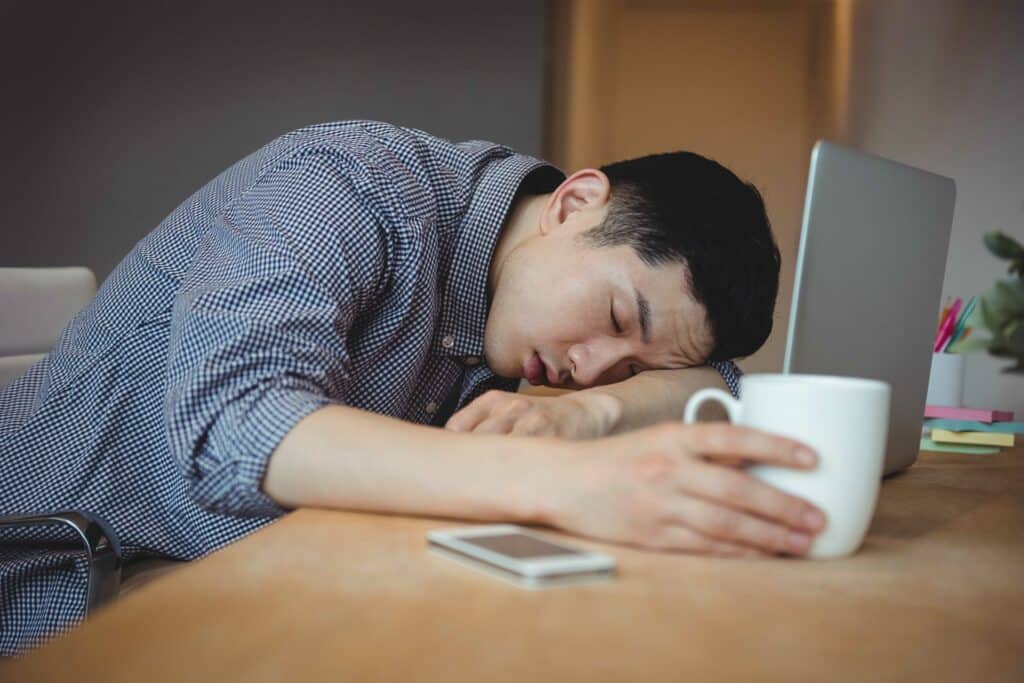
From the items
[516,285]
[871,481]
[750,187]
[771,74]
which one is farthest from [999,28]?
Answer: [871,481]

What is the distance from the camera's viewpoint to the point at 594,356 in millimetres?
1256

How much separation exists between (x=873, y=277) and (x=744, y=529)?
417 mm

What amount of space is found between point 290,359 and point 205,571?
34 cm

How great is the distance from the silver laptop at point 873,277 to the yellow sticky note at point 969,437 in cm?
26

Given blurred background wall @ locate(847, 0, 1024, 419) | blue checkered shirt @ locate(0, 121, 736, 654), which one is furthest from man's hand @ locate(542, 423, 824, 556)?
blurred background wall @ locate(847, 0, 1024, 419)

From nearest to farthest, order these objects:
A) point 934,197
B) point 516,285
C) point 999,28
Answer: point 934,197
point 516,285
point 999,28

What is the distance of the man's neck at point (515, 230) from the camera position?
140cm

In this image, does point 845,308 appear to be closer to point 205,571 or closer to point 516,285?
point 516,285

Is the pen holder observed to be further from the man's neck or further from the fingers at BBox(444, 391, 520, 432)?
the fingers at BBox(444, 391, 520, 432)

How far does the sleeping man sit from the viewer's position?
745 mm

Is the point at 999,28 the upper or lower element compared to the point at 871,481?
upper

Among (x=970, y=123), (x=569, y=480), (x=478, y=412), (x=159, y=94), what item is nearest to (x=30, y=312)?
(x=478, y=412)

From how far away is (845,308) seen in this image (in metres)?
0.94

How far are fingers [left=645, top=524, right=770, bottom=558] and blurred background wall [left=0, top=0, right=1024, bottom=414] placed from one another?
9.96 feet
